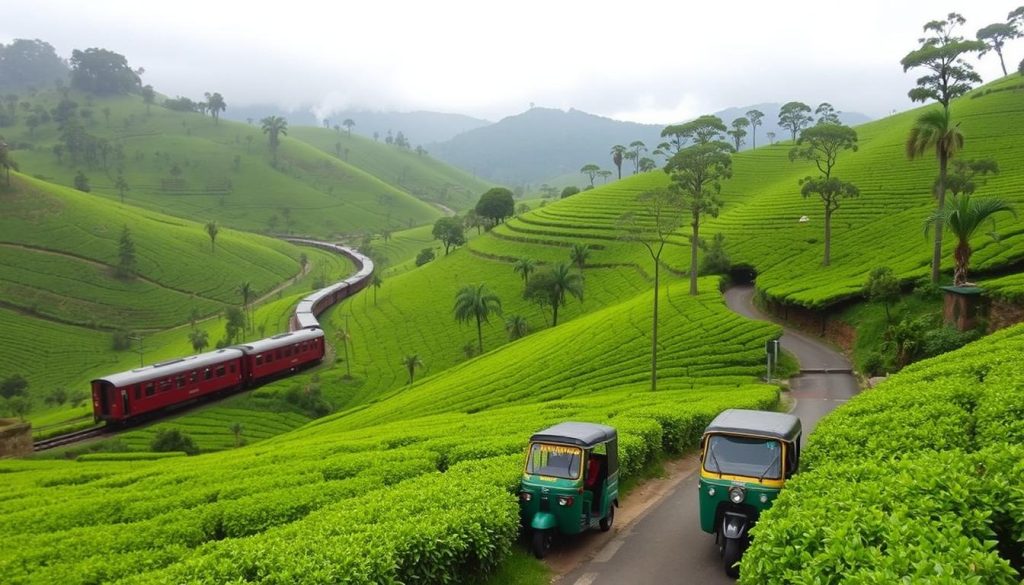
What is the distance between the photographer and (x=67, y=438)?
40.3 m

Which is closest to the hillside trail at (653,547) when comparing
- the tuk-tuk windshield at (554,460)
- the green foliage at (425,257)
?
the tuk-tuk windshield at (554,460)

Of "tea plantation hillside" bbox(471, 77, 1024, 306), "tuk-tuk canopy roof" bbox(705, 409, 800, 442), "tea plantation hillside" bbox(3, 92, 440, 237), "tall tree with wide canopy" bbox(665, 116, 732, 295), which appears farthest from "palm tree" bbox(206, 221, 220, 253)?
"tuk-tuk canopy roof" bbox(705, 409, 800, 442)

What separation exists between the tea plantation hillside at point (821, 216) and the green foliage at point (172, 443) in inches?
1529

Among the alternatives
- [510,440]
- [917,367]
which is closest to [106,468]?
[510,440]

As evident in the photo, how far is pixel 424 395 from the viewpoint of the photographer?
4112 cm

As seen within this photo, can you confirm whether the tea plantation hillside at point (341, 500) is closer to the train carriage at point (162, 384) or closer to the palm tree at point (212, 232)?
the train carriage at point (162, 384)

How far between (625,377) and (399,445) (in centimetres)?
1675

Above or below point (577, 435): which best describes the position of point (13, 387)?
below

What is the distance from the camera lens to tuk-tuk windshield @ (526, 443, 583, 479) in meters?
13.0

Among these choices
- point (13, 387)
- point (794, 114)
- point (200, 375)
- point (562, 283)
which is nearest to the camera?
point (200, 375)

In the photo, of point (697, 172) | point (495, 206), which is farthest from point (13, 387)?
point (495, 206)

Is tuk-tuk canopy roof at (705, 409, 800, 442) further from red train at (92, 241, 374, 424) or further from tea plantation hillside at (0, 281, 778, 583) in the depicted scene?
red train at (92, 241, 374, 424)

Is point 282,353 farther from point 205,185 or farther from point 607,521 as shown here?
point 205,185

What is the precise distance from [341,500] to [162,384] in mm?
35314
